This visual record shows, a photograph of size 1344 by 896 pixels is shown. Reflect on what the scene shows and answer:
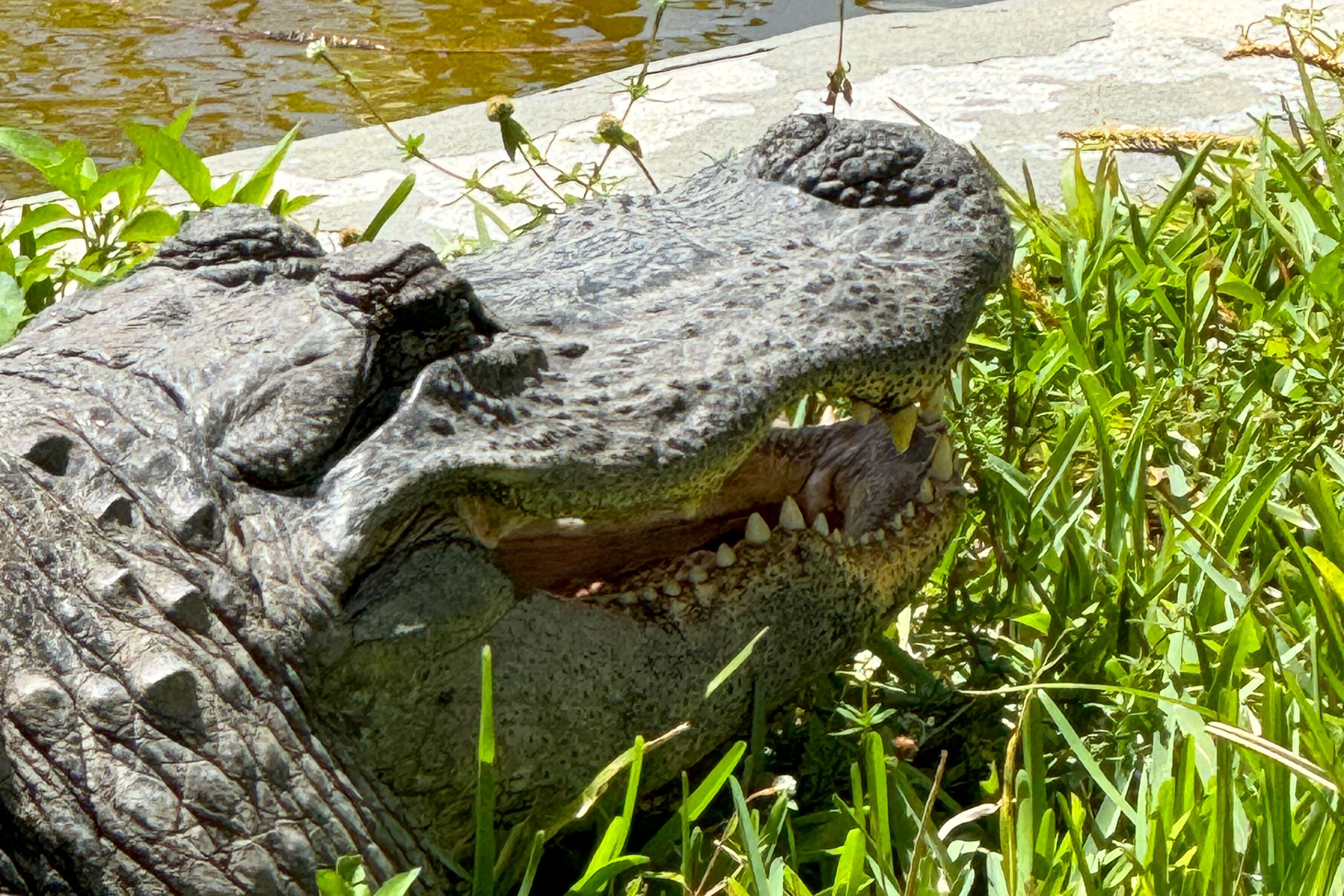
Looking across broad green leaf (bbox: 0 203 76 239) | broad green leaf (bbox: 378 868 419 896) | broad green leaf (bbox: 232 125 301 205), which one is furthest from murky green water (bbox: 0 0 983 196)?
broad green leaf (bbox: 378 868 419 896)

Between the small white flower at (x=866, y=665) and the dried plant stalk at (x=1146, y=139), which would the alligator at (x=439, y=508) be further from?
the dried plant stalk at (x=1146, y=139)

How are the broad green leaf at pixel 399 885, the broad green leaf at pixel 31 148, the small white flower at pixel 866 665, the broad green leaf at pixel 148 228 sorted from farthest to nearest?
the broad green leaf at pixel 148 228 → the broad green leaf at pixel 31 148 → the small white flower at pixel 866 665 → the broad green leaf at pixel 399 885

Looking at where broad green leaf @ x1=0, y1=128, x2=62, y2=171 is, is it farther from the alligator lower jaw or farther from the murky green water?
the murky green water

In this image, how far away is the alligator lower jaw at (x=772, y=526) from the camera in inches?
86.4

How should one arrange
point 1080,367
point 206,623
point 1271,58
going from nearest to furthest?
point 206,623, point 1080,367, point 1271,58

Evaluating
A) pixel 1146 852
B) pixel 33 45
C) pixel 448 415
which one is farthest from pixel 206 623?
pixel 33 45

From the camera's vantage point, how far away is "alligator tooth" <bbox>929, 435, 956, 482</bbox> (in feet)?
8.09

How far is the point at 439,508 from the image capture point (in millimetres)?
2004

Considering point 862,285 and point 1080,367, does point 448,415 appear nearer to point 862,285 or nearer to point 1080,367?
point 862,285

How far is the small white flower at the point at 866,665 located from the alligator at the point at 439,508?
0.36 metres

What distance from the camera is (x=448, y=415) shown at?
2.03m

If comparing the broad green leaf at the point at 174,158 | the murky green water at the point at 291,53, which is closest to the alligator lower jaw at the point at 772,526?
the broad green leaf at the point at 174,158

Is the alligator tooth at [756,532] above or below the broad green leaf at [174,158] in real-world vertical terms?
below

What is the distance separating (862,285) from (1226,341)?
5.24 feet
